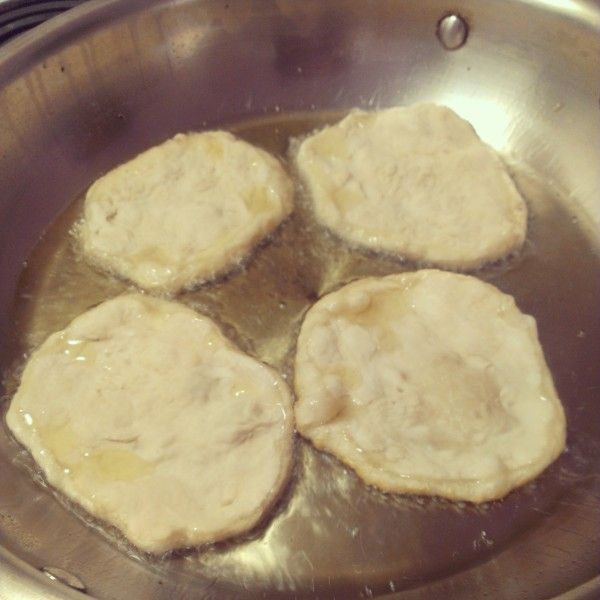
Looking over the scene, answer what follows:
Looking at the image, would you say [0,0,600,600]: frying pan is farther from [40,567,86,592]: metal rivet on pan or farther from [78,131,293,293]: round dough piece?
[78,131,293,293]: round dough piece

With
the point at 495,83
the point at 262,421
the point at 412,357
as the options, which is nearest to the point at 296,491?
the point at 262,421

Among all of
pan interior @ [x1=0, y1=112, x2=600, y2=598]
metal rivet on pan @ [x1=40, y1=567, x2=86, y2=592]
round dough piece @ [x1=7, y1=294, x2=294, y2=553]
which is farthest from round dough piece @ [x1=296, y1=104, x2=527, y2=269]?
metal rivet on pan @ [x1=40, y1=567, x2=86, y2=592]

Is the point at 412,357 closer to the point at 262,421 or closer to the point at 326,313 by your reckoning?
the point at 326,313

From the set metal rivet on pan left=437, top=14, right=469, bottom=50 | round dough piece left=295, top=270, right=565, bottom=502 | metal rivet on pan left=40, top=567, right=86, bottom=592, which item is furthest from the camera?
metal rivet on pan left=437, top=14, right=469, bottom=50

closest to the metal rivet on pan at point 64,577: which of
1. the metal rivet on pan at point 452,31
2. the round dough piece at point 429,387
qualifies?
the round dough piece at point 429,387

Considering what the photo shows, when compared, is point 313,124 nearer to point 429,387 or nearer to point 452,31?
point 452,31

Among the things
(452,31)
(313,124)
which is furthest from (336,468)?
(452,31)
